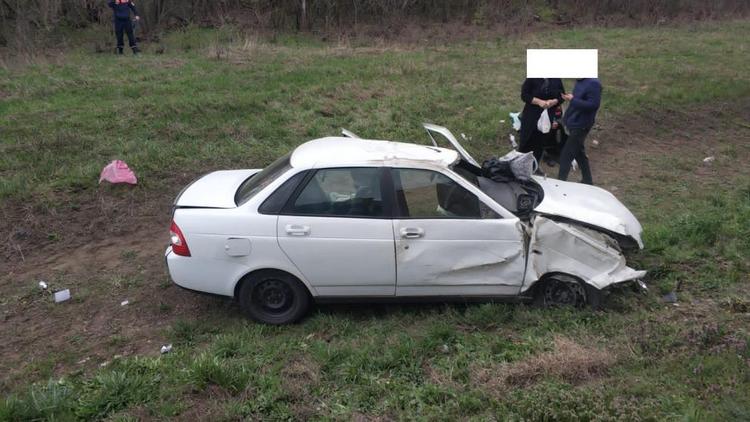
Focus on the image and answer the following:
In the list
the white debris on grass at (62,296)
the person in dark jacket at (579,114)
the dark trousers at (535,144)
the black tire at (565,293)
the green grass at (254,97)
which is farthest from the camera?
the green grass at (254,97)

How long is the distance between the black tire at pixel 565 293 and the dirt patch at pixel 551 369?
39.7 inches

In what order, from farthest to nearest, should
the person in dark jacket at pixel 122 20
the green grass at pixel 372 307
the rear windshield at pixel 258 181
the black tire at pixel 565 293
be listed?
the person in dark jacket at pixel 122 20, the rear windshield at pixel 258 181, the black tire at pixel 565 293, the green grass at pixel 372 307

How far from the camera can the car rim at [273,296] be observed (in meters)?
5.48

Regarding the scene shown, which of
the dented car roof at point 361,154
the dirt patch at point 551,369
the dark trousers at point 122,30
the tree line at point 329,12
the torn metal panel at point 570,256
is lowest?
the dirt patch at point 551,369

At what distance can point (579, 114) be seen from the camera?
25.9 feet

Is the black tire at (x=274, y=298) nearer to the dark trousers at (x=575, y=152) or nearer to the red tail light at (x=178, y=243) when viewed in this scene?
the red tail light at (x=178, y=243)

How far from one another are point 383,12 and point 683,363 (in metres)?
18.6

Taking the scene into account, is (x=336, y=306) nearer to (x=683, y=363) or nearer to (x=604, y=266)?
(x=604, y=266)

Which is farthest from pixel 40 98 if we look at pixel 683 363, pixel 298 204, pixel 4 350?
pixel 683 363

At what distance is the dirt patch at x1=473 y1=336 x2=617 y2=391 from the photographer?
4.17 meters

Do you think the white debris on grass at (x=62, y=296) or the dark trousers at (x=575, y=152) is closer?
the white debris on grass at (x=62, y=296)

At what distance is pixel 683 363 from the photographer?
14.0 feet

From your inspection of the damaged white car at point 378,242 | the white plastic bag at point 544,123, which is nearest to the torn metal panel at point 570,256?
the damaged white car at point 378,242

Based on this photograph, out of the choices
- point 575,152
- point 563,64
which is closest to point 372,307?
point 575,152
